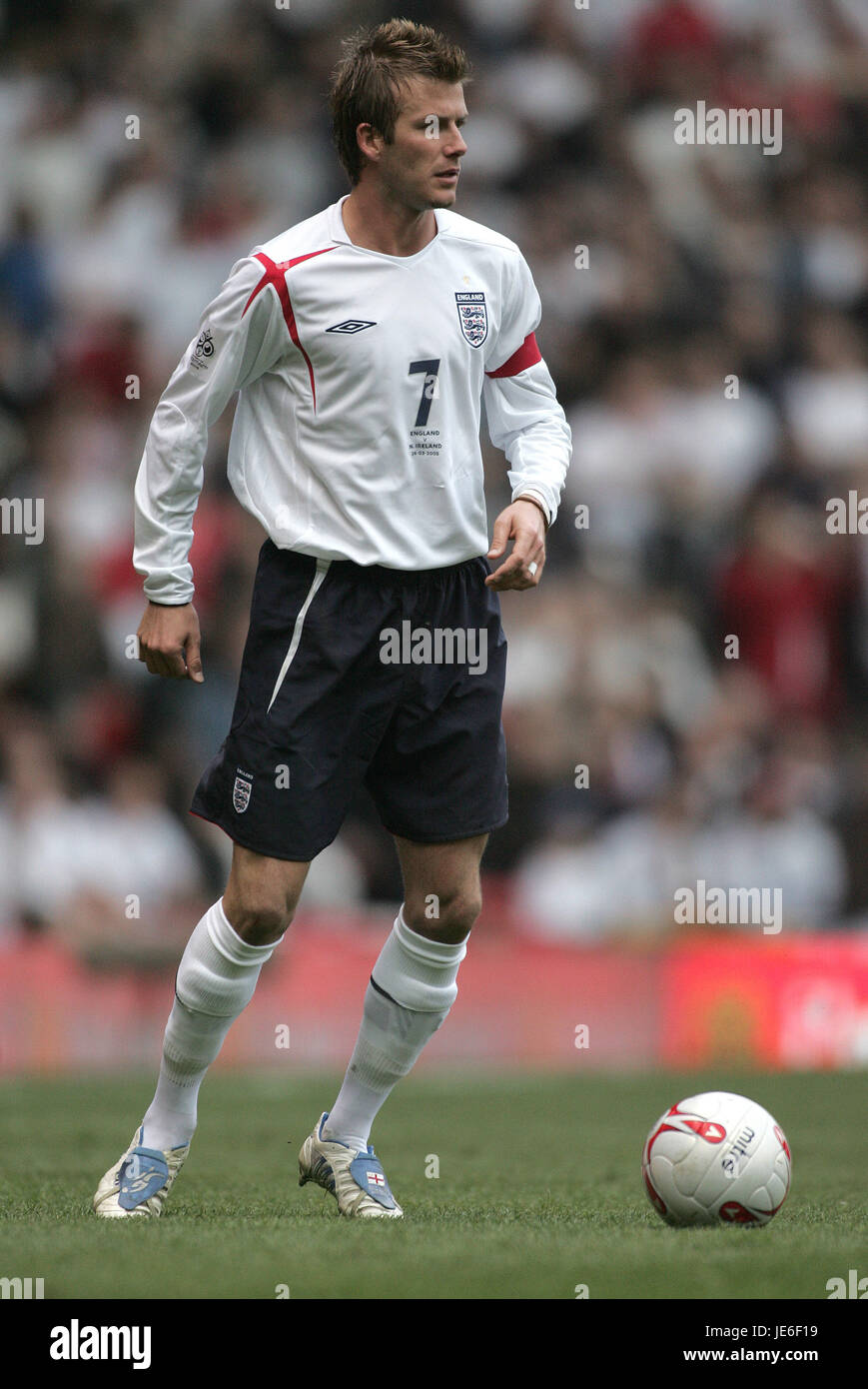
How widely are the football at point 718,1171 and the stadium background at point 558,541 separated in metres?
5.28

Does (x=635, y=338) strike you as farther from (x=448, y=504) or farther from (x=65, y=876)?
(x=448, y=504)

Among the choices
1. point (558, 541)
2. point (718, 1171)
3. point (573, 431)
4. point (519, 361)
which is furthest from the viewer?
point (573, 431)

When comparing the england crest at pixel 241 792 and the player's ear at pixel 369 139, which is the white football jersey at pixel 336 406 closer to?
the player's ear at pixel 369 139

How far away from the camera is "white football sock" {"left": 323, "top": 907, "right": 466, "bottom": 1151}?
445 cm

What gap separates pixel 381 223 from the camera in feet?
14.0

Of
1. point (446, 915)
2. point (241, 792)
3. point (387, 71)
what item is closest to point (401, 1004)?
point (446, 915)

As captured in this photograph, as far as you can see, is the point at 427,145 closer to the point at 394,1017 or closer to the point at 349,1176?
the point at 394,1017

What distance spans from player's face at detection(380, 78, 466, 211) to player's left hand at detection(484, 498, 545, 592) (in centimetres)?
68

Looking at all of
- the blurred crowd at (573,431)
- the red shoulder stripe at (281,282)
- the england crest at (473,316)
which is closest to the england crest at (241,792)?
the red shoulder stripe at (281,282)

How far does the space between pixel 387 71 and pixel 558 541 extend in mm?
6803

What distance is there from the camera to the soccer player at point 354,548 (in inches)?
164

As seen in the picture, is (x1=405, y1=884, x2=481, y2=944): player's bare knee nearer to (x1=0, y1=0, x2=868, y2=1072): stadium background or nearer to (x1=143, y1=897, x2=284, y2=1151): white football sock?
(x1=143, y1=897, x2=284, y2=1151): white football sock

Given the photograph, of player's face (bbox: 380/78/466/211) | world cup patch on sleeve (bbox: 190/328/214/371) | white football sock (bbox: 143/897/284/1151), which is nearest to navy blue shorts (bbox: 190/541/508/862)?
Answer: white football sock (bbox: 143/897/284/1151)
